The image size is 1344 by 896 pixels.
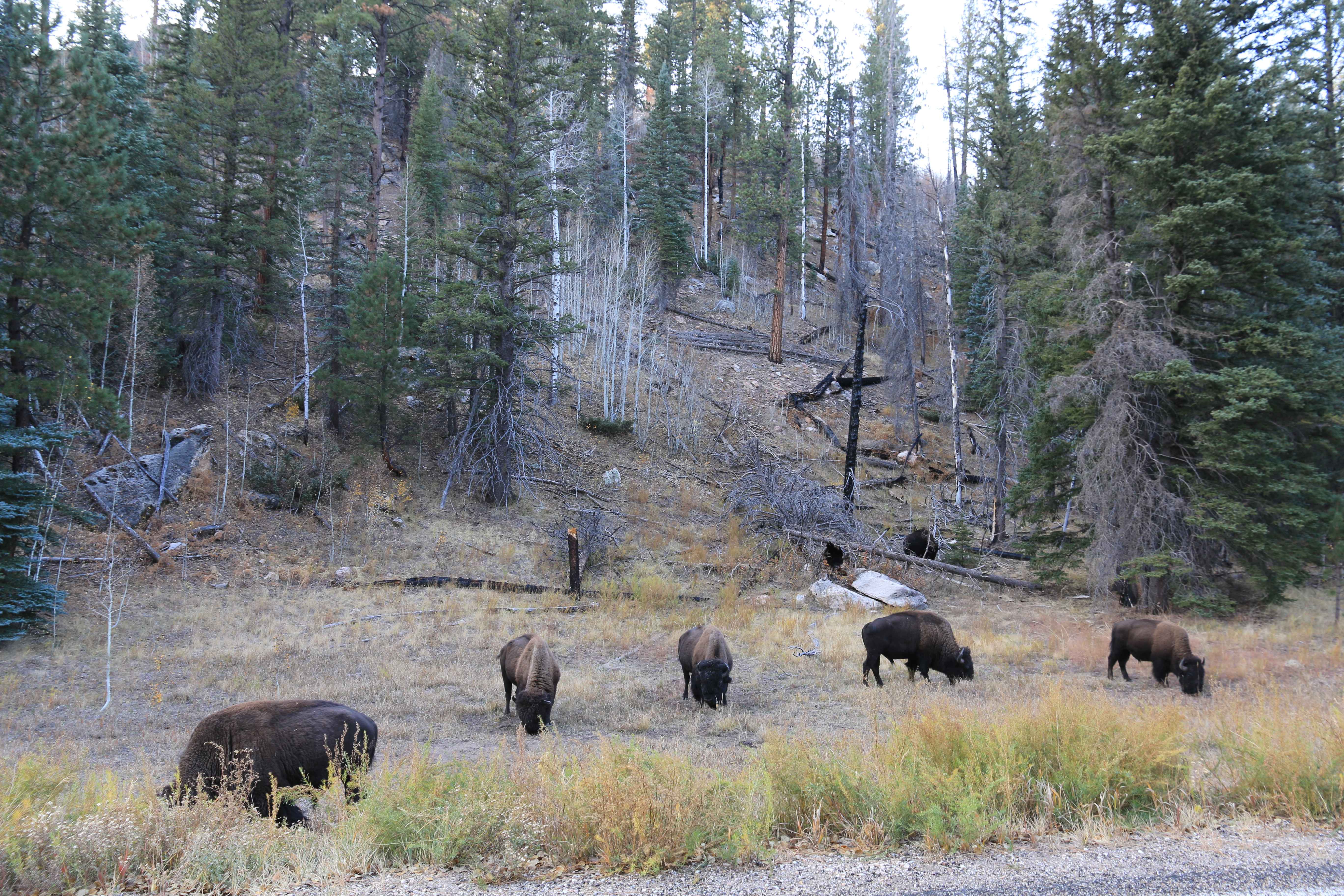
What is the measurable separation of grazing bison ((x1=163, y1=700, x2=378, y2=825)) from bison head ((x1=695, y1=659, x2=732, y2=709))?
17.9 feet

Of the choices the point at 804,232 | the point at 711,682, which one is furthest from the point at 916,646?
the point at 804,232

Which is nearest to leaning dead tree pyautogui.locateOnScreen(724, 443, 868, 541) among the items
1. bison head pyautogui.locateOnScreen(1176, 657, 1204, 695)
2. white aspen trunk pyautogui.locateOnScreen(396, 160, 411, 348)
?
bison head pyautogui.locateOnScreen(1176, 657, 1204, 695)

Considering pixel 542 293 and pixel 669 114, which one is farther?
pixel 669 114

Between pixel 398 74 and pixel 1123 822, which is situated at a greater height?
pixel 398 74

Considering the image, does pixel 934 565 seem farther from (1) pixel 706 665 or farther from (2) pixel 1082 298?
(1) pixel 706 665

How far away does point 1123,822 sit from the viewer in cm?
525

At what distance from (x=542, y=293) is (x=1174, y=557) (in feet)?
84.9

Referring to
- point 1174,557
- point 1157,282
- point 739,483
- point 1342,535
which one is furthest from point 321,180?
point 1342,535

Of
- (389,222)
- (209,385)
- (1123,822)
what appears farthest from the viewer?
(389,222)

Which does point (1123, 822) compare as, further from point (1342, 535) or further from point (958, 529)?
point (958, 529)

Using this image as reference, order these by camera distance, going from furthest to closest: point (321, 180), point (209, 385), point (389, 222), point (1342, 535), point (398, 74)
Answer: point (398, 74) → point (389, 222) → point (321, 180) → point (209, 385) → point (1342, 535)

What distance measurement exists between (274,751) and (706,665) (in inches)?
245

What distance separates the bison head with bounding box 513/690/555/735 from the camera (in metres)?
10.3

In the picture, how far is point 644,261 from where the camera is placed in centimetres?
3716
